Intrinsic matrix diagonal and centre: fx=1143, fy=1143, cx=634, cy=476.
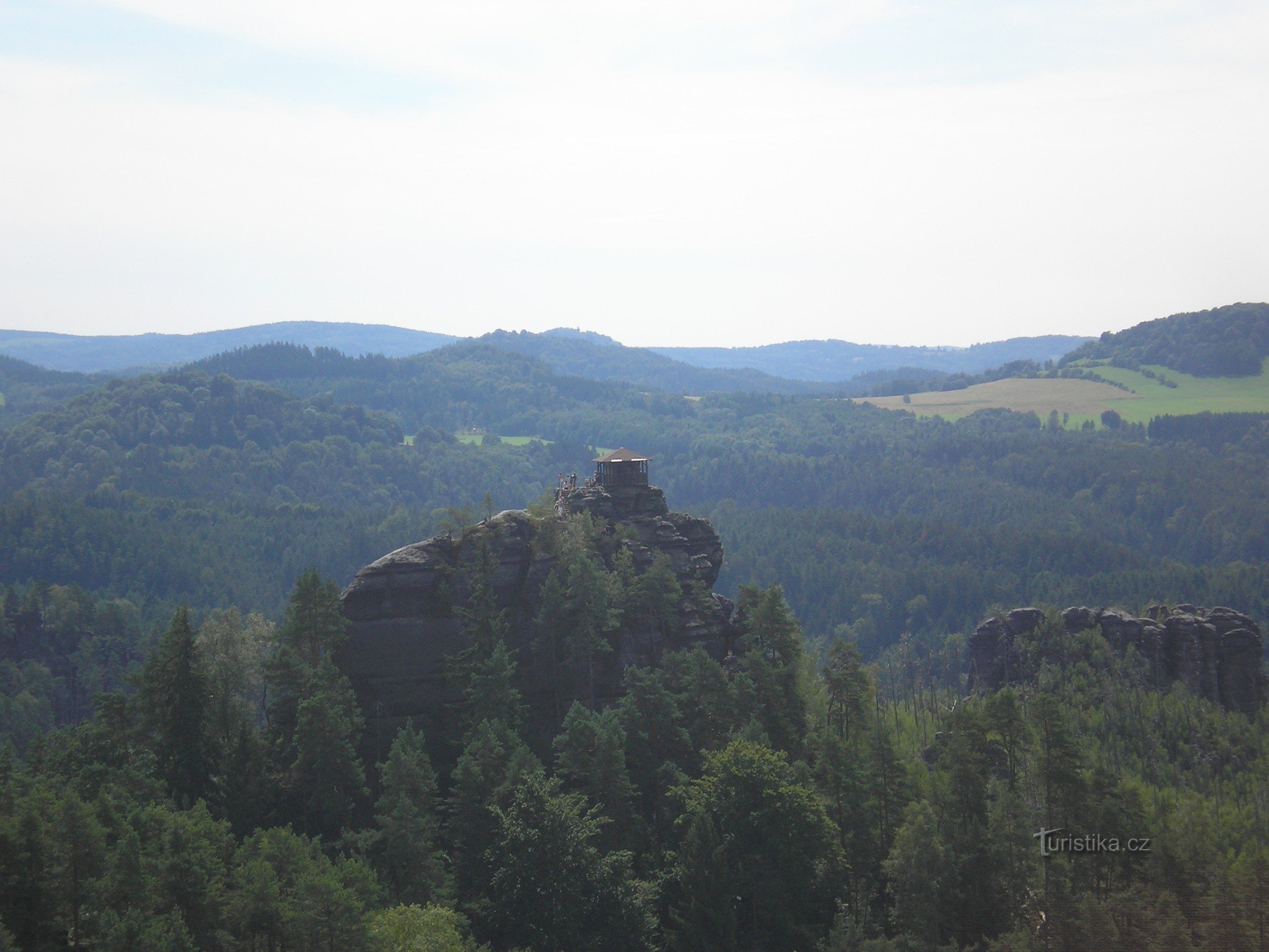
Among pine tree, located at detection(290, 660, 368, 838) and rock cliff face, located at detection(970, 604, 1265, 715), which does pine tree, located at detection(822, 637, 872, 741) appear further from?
rock cliff face, located at detection(970, 604, 1265, 715)

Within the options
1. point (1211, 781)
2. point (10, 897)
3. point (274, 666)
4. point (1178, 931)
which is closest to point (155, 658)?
point (274, 666)

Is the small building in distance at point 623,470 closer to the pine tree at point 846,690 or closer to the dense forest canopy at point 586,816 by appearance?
the dense forest canopy at point 586,816

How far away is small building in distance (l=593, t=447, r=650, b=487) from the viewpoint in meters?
90.2

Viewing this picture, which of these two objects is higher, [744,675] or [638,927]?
[744,675]

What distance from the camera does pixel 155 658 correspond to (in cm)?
6969

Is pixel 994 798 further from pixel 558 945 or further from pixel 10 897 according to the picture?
pixel 10 897

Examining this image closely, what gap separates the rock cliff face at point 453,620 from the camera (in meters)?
76.0

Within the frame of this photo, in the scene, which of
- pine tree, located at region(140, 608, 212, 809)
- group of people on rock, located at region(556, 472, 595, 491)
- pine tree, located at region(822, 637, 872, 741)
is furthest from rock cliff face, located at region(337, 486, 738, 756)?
pine tree, located at region(140, 608, 212, 809)

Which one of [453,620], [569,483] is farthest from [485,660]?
[569,483]

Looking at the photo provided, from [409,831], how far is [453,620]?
19.9 m

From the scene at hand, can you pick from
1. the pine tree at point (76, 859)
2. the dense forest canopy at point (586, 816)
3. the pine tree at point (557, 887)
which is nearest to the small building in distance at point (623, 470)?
the dense forest canopy at point (586, 816)

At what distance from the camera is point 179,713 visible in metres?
67.2

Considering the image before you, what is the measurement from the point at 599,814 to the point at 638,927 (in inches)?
332

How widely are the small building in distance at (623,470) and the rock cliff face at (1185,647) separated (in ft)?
154
